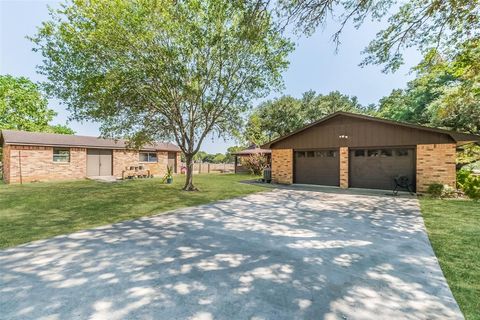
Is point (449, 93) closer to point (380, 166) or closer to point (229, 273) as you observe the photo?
point (380, 166)

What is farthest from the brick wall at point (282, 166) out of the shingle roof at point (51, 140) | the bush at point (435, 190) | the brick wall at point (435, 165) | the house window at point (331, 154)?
the shingle roof at point (51, 140)

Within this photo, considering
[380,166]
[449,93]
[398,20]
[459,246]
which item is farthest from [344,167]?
[459,246]

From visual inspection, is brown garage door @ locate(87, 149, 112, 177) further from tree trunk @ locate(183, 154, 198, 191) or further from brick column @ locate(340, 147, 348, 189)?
brick column @ locate(340, 147, 348, 189)

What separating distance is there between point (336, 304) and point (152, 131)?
11353 mm

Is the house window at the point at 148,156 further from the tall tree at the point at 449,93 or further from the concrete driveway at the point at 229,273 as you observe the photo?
the tall tree at the point at 449,93

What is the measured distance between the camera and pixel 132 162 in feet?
66.3

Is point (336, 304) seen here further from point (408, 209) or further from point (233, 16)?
point (233, 16)

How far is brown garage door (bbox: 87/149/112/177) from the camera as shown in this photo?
17.9m

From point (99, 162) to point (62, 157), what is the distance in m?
2.49

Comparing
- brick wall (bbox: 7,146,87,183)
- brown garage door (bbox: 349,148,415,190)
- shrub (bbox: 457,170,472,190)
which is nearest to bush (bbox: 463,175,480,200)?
shrub (bbox: 457,170,472,190)

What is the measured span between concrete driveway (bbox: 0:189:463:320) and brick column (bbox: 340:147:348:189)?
687cm

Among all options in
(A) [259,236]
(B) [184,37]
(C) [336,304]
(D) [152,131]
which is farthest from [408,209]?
(D) [152,131]

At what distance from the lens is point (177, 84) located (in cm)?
971

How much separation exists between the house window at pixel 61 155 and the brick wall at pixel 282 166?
50.8ft
